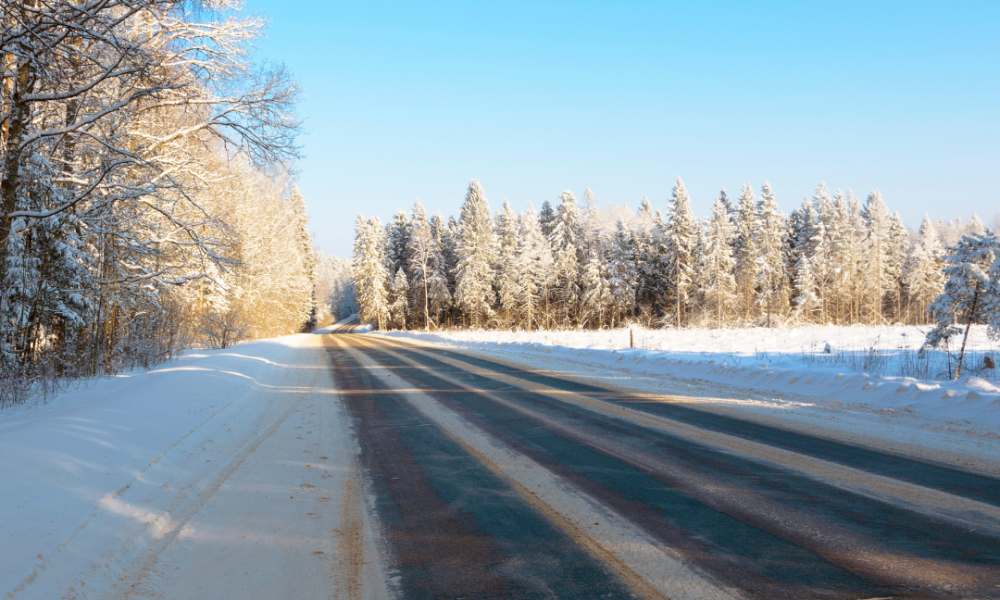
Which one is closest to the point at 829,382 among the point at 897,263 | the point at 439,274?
the point at 439,274

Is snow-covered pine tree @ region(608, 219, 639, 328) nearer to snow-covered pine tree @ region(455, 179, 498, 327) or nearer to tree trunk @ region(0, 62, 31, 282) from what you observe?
snow-covered pine tree @ region(455, 179, 498, 327)

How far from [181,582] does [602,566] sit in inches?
96.8

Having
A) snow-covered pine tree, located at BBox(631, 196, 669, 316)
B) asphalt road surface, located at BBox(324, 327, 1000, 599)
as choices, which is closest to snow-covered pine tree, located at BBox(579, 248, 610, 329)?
snow-covered pine tree, located at BBox(631, 196, 669, 316)

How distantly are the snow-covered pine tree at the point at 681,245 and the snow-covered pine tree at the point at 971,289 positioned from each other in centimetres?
3784

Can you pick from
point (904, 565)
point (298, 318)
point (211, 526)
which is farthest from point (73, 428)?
point (298, 318)

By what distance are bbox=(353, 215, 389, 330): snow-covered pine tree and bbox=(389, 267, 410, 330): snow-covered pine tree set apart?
82cm

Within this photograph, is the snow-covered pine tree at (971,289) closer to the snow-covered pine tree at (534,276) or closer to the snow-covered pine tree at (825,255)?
the snow-covered pine tree at (534,276)

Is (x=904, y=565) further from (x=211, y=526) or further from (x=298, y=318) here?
(x=298, y=318)

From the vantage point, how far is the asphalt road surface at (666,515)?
283cm

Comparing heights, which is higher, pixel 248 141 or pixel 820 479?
pixel 248 141

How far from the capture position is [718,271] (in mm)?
49781

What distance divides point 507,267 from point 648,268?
597 inches

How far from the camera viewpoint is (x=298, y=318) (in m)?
54.5

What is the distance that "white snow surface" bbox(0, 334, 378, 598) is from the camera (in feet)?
9.77
